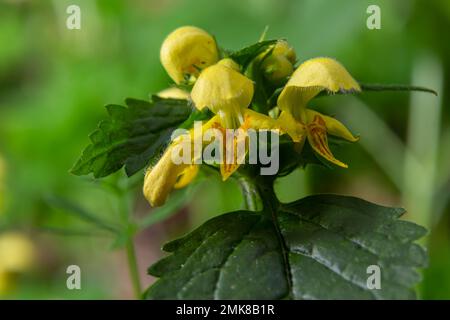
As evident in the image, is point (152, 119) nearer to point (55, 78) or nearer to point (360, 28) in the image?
point (360, 28)

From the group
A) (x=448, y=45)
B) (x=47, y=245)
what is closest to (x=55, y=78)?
(x=47, y=245)

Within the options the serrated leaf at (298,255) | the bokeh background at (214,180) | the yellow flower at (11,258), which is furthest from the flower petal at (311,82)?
the yellow flower at (11,258)

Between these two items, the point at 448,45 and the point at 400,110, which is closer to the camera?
the point at 448,45

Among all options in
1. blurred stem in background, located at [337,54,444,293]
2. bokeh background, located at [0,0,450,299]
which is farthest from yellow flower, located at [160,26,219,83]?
blurred stem in background, located at [337,54,444,293]

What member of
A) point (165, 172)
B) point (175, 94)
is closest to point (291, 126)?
point (165, 172)

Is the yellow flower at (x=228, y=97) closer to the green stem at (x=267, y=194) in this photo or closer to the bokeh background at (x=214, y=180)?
the green stem at (x=267, y=194)
